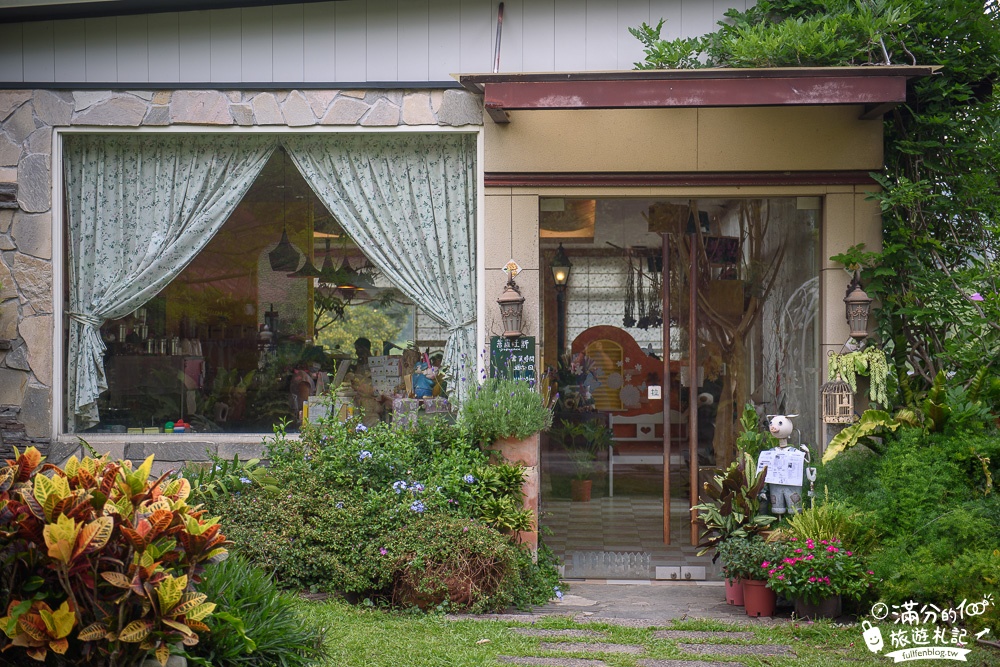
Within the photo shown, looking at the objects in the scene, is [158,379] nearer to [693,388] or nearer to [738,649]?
[693,388]

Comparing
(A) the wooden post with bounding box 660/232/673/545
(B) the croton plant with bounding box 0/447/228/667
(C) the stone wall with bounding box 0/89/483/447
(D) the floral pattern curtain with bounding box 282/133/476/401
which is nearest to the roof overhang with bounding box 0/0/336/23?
(C) the stone wall with bounding box 0/89/483/447

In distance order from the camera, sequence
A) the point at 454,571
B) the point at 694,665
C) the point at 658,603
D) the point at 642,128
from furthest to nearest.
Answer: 1. the point at 642,128
2. the point at 658,603
3. the point at 454,571
4. the point at 694,665

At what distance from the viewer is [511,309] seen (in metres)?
7.79

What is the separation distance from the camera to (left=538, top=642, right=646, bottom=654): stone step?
577cm

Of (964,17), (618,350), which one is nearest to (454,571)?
(618,350)

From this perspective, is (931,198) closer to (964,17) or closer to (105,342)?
(964,17)

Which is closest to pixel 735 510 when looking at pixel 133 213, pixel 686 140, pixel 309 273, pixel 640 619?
pixel 640 619

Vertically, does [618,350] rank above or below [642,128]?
below

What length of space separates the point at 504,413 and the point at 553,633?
1806 mm

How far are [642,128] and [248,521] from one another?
14.3 ft

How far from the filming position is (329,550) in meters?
6.78

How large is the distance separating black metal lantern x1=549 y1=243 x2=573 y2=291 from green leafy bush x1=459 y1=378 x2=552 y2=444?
1.13m

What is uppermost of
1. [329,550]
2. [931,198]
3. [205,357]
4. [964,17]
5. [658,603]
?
[964,17]

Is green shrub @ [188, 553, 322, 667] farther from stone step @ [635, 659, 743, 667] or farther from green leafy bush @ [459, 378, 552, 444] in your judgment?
green leafy bush @ [459, 378, 552, 444]
